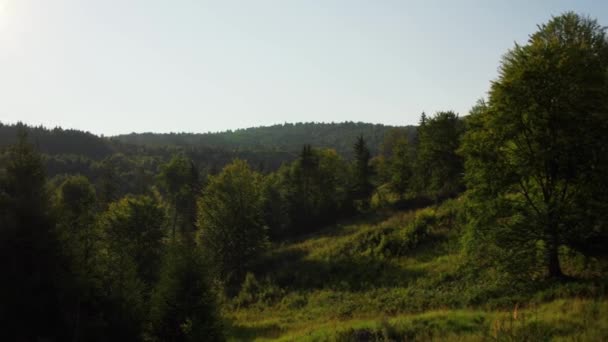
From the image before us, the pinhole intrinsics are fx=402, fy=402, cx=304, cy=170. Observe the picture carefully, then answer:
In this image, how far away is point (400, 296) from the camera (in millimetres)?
22312

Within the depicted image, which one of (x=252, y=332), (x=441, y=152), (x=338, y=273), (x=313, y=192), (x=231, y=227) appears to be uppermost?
(x=441, y=152)

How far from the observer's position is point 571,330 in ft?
31.0

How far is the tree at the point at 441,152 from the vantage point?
143 feet

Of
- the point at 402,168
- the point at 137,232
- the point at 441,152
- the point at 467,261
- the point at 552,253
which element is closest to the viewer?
the point at 552,253

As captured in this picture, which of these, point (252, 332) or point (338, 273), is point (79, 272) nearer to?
point (252, 332)

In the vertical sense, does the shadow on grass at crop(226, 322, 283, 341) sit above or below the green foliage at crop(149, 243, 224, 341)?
below

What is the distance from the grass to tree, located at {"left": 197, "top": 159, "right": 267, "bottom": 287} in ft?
8.13

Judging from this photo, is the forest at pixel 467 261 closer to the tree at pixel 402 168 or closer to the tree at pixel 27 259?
the tree at pixel 27 259

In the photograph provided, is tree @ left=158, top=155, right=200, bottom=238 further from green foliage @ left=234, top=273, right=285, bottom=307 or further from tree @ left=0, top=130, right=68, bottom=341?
tree @ left=0, top=130, right=68, bottom=341

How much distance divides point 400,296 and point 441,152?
25368 mm

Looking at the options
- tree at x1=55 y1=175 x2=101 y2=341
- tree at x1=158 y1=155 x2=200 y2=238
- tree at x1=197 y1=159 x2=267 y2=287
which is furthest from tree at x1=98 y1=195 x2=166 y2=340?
tree at x1=158 y1=155 x2=200 y2=238

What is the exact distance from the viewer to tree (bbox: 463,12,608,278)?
1495 cm

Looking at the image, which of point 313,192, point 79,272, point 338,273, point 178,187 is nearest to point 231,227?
A: point 338,273

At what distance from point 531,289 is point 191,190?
5904 centimetres
